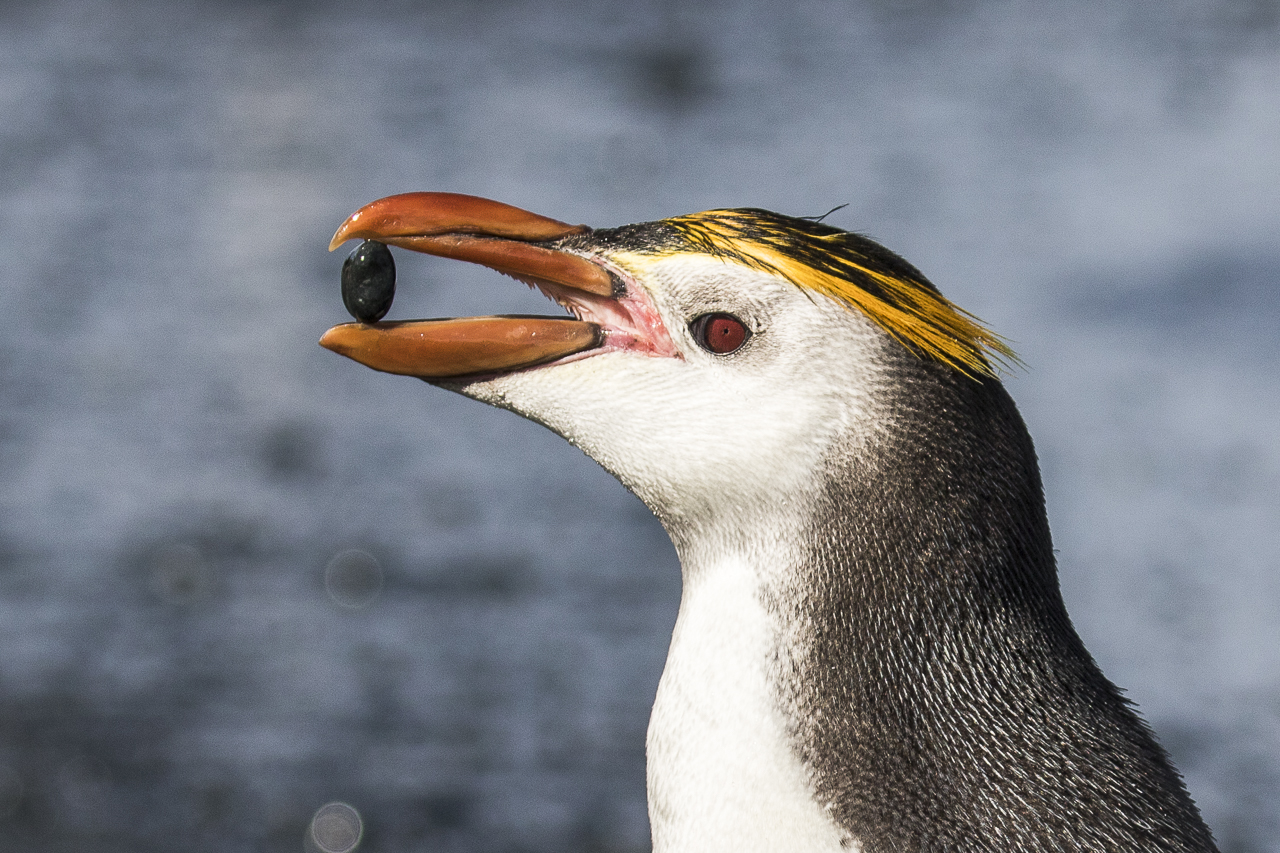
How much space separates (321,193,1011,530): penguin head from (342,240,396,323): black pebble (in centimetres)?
8

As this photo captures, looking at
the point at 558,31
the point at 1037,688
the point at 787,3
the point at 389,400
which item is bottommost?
the point at 1037,688

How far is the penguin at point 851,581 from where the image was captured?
6.96ft

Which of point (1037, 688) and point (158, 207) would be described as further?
point (158, 207)

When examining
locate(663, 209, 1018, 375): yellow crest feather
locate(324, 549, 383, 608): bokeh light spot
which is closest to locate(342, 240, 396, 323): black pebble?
locate(663, 209, 1018, 375): yellow crest feather

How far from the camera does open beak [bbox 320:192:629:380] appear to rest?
2.44 meters

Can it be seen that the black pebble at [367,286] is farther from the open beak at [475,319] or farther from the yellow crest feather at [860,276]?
the yellow crest feather at [860,276]

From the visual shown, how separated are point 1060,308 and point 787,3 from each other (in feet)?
25.1

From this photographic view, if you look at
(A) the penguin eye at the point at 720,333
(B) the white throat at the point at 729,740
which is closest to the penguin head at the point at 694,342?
(A) the penguin eye at the point at 720,333

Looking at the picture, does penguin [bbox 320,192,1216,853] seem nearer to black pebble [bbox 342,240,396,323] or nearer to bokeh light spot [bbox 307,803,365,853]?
black pebble [bbox 342,240,396,323]

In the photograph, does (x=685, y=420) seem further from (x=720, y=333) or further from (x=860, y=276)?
(x=860, y=276)

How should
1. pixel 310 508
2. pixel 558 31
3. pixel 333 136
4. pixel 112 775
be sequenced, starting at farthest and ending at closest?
pixel 558 31
pixel 333 136
pixel 310 508
pixel 112 775

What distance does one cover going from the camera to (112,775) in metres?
5.54

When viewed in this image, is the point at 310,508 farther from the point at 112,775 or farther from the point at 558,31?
the point at 558,31

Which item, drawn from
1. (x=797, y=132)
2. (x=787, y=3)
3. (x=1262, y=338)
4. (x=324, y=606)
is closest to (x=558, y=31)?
(x=787, y=3)
